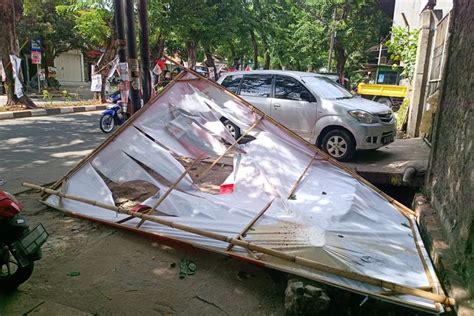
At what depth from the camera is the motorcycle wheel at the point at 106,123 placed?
10023 mm

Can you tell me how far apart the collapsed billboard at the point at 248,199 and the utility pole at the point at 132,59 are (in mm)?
2202

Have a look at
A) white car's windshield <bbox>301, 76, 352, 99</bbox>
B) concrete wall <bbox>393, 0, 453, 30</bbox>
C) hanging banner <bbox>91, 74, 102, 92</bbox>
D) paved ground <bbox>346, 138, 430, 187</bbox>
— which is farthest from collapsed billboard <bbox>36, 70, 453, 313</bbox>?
concrete wall <bbox>393, 0, 453, 30</bbox>

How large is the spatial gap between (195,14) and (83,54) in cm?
2135

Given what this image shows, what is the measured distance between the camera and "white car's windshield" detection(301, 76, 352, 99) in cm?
720

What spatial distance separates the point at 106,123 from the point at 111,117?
0.71 feet

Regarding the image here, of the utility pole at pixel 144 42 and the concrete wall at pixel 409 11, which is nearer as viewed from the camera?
the utility pole at pixel 144 42

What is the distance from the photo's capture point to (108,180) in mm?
4590

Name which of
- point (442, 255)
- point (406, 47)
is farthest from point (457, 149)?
point (406, 47)

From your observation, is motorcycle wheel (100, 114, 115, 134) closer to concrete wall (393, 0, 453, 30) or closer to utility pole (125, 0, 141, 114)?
utility pole (125, 0, 141, 114)

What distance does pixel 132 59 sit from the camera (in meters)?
6.67

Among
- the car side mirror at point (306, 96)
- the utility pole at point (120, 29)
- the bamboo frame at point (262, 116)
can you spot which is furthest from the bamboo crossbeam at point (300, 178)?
the utility pole at point (120, 29)

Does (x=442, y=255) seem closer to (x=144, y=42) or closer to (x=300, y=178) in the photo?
(x=300, y=178)

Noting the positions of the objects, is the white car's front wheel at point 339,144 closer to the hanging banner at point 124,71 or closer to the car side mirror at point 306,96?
the car side mirror at point 306,96

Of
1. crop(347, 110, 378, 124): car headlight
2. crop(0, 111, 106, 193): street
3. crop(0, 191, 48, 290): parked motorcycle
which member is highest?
crop(347, 110, 378, 124): car headlight
